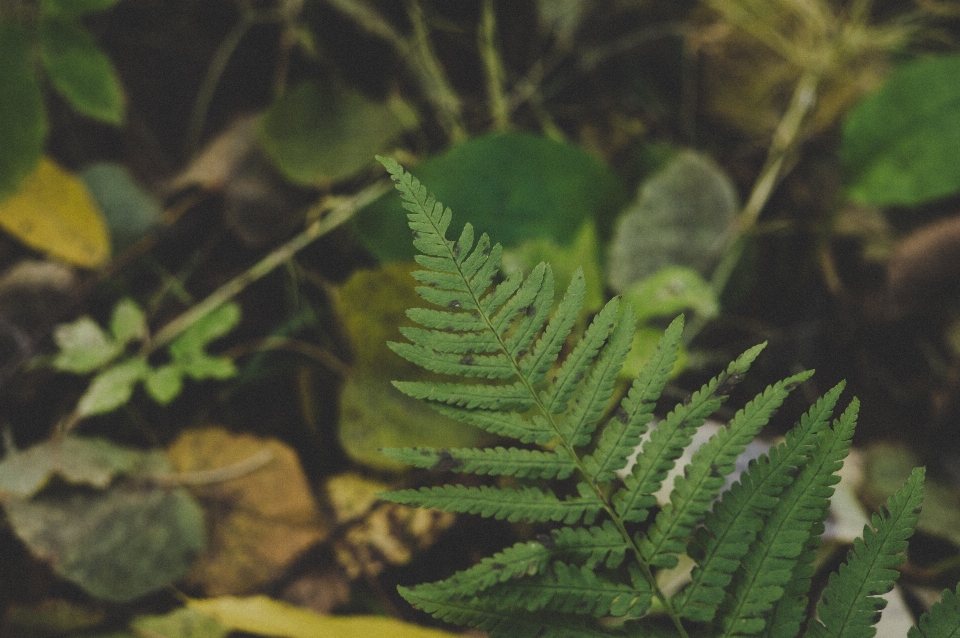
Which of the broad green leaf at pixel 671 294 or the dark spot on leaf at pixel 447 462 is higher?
the broad green leaf at pixel 671 294

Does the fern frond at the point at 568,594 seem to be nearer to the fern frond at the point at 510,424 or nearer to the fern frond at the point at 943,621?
the fern frond at the point at 510,424

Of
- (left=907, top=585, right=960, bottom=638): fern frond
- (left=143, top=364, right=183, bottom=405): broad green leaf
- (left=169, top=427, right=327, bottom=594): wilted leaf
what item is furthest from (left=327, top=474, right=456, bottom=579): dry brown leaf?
(left=907, top=585, right=960, bottom=638): fern frond

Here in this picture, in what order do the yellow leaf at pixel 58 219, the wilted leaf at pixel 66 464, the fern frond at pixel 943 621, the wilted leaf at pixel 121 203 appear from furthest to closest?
the wilted leaf at pixel 121 203, the yellow leaf at pixel 58 219, the wilted leaf at pixel 66 464, the fern frond at pixel 943 621

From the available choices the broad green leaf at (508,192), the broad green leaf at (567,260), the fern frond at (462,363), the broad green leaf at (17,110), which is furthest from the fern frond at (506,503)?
the broad green leaf at (17,110)

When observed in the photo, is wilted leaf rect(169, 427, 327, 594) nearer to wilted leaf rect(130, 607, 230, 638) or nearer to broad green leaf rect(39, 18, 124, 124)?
wilted leaf rect(130, 607, 230, 638)

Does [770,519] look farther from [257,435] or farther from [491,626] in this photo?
[257,435]

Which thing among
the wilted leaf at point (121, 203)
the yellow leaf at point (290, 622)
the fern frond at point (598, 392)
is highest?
the wilted leaf at point (121, 203)

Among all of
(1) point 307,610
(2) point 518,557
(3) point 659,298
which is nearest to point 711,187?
(3) point 659,298
